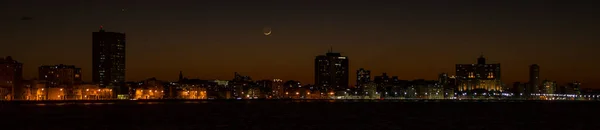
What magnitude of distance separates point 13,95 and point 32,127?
128279mm

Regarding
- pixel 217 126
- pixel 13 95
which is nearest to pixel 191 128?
pixel 217 126

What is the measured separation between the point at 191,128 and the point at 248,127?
5162 millimetres

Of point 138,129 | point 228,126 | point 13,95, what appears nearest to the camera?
point 138,129

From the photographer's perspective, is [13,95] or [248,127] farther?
[13,95]

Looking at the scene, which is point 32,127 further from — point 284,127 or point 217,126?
point 284,127

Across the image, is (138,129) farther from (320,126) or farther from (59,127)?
(320,126)

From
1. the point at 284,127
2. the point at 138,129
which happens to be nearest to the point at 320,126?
the point at 284,127

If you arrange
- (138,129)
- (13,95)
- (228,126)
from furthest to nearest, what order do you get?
(13,95)
(228,126)
(138,129)

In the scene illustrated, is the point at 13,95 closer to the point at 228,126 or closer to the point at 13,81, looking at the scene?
the point at 13,81

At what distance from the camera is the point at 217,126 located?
3009 inches

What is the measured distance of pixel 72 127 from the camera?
7319 centimetres

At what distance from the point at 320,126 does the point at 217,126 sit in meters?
9.62

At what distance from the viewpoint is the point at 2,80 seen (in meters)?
194

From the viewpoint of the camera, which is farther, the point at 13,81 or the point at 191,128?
the point at 13,81
